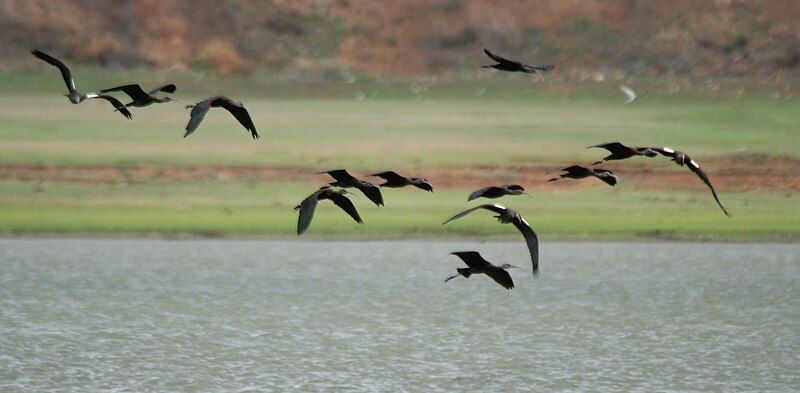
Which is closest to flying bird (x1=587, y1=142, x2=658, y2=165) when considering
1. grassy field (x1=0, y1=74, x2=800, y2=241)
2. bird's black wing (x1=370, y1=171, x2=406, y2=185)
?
bird's black wing (x1=370, y1=171, x2=406, y2=185)

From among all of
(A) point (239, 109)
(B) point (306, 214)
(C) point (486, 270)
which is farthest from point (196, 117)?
(C) point (486, 270)

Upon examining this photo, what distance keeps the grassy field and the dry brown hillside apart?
192cm

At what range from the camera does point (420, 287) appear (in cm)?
2106

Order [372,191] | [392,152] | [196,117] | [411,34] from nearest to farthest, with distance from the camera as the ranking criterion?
1. [196,117]
2. [372,191]
3. [392,152]
4. [411,34]

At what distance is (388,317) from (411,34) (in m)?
23.4

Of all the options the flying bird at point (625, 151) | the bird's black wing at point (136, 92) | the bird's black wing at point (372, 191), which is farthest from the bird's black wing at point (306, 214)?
the flying bird at point (625, 151)

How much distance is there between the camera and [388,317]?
61.1 feet

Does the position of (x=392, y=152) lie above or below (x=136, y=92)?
above

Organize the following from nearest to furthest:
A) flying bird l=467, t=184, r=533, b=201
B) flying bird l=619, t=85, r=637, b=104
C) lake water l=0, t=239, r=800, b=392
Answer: flying bird l=467, t=184, r=533, b=201 < lake water l=0, t=239, r=800, b=392 < flying bird l=619, t=85, r=637, b=104

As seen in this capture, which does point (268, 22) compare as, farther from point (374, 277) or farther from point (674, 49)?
point (374, 277)

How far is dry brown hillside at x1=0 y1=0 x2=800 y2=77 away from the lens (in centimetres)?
3959

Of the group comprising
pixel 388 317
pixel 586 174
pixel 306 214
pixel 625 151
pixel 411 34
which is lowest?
pixel 388 317

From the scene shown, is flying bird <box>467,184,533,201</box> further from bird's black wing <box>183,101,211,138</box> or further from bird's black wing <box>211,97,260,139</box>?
bird's black wing <box>183,101,211,138</box>

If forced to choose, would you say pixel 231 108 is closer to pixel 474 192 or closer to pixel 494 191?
pixel 474 192
